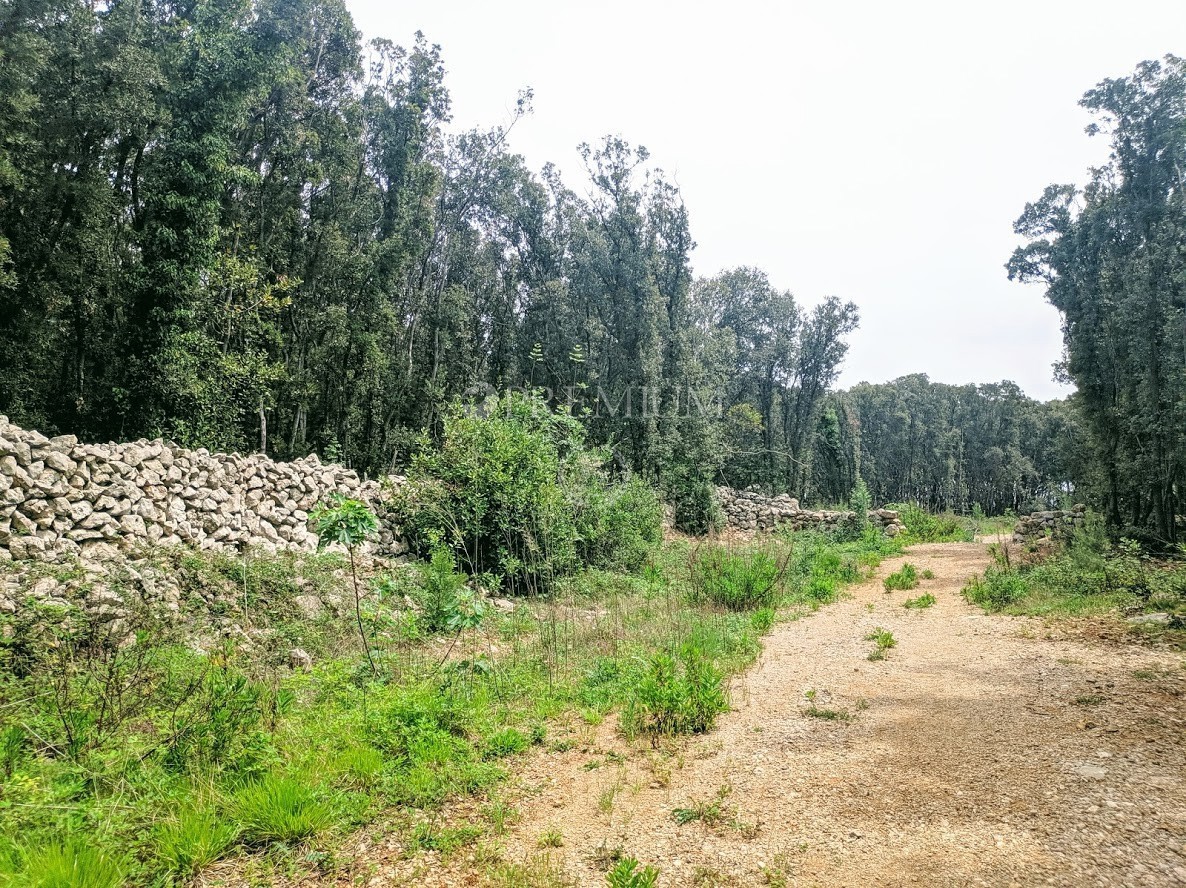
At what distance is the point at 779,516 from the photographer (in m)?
23.6

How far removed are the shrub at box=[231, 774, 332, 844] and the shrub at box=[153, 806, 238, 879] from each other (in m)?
0.09

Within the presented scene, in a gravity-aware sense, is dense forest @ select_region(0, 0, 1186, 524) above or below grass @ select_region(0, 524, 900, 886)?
above

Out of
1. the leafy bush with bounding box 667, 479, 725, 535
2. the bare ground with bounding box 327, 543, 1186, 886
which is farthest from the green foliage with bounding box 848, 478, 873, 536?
the bare ground with bounding box 327, 543, 1186, 886

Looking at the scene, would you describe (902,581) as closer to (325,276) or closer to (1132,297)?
(1132,297)

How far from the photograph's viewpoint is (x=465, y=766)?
3705 mm

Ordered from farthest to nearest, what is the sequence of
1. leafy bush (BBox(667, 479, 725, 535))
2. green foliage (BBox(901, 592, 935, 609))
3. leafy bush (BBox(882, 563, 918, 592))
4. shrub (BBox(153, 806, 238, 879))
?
leafy bush (BBox(667, 479, 725, 535))
leafy bush (BBox(882, 563, 918, 592))
green foliage (BBox(901, 592, 935, 609))
shrub (BBox(153, 806, 238, 879))

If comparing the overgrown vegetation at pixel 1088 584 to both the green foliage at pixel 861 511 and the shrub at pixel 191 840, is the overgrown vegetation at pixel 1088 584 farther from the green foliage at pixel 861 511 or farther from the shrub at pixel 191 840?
the shrub at pixel 191 840

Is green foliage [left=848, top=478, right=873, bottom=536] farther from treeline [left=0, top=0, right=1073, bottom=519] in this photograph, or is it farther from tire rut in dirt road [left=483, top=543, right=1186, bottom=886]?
tire rut in dirt road [left=483, top=543, right=1186, bottom=886]

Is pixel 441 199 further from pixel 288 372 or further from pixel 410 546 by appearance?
pixel 410 546

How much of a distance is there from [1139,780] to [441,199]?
1195 inches

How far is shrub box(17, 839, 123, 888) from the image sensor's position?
2307 millimetres

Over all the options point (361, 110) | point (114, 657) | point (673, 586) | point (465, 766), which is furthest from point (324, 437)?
point (465, 766)

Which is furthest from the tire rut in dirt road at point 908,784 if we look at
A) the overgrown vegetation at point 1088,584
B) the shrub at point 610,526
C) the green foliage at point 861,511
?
the green foliage at point 861,511

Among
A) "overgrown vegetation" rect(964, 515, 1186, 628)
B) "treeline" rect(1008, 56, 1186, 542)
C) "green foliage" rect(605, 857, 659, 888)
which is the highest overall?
"treeline" rect(1008, 56, 1186, 542)
